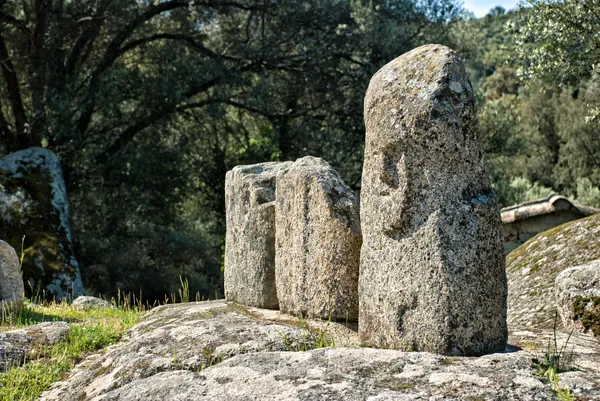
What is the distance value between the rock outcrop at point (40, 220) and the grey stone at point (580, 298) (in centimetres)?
1012

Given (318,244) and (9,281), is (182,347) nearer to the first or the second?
(318,244)

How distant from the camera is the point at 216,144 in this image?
2195cm

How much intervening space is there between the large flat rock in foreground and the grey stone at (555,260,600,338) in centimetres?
61

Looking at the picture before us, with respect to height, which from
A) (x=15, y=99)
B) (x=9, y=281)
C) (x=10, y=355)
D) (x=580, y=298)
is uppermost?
(x=15, y=99)

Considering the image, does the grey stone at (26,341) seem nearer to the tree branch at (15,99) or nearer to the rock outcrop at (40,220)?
the rock outcrop at (40,220)

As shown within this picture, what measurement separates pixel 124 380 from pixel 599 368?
345 centimetres

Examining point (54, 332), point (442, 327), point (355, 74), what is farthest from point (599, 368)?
point (355, 74)

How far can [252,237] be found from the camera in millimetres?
7699

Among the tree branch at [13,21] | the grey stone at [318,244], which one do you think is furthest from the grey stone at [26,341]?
the tree branch at [13,21]

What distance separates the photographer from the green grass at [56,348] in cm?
662

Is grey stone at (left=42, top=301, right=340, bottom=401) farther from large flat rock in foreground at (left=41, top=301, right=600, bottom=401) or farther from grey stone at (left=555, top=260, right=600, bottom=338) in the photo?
grey stone at (left=555, top=260, right=600, bottom=338)

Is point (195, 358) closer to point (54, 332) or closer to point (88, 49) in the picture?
point (54, 332)

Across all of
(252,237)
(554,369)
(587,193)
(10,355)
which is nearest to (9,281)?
(10,355)

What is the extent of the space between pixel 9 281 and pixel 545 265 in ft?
23.5
